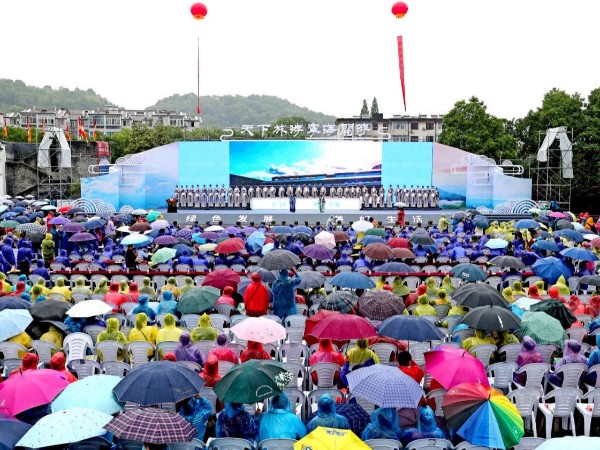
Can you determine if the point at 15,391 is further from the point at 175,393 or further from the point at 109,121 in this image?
the point at 109,121

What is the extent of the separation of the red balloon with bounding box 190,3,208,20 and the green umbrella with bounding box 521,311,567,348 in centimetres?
2146

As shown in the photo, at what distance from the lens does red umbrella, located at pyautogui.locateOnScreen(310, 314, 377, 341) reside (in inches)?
285

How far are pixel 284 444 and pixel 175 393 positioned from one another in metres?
0.92

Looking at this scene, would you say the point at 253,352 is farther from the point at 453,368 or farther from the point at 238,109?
the point at 238,109

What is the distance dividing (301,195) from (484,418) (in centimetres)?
2690

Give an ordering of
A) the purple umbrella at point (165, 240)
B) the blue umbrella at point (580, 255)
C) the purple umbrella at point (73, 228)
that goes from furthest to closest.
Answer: the purple umbrella at point (73, 228), the purple umbrella at point (165, 240), the blue umbrella at point (580, 255)

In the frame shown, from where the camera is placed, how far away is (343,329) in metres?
7.30

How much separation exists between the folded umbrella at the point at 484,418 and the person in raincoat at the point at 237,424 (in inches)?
59.7

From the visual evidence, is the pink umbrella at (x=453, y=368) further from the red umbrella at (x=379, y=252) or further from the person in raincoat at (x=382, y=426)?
the red umbrella at (x=379, y=252)

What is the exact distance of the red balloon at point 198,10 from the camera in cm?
2652

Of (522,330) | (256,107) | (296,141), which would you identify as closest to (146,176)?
(296,141)

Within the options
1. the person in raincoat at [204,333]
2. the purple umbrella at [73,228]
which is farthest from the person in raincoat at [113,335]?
the purple umbrella at [73,228]

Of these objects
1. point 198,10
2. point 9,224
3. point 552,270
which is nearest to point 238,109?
point 198,10

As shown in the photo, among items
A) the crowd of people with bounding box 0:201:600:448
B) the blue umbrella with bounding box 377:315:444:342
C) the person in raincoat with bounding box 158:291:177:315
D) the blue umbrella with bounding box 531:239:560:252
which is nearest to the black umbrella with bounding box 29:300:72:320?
the crowd of people with bounding box 0:201:600:448
